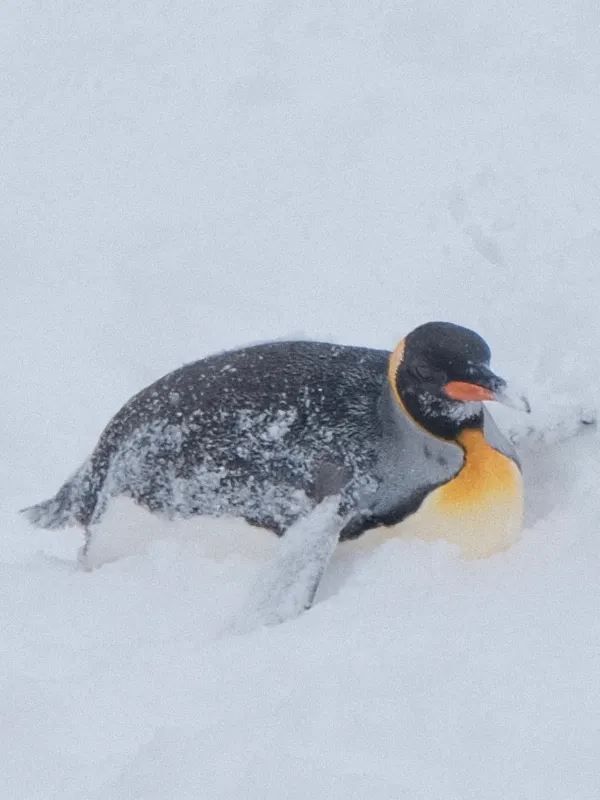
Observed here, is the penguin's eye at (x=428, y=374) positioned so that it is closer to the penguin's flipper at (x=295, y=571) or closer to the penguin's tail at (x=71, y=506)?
the penguin's flipper at (x=295, y=571)

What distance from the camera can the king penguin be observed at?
2863 millimetres

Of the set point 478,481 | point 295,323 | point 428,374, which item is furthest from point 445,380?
point 295,323

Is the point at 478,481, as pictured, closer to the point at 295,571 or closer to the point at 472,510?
the point at 472,510

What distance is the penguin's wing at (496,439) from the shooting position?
9.84 feet

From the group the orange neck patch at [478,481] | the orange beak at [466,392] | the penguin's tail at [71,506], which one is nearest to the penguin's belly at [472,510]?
the orange neck patch at [478,481]

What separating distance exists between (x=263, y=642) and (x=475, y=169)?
7.77 ft


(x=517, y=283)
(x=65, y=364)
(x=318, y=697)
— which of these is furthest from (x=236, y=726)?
(x=65, y=364)

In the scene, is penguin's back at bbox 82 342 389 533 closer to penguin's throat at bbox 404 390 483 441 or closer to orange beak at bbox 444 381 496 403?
penguin's throat at bbox 404 390 483 441

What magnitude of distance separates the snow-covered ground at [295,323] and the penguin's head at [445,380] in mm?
265

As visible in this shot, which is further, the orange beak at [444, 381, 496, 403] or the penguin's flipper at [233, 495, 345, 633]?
the orange beak at [444, 381, 496, 403]

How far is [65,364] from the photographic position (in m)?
4.56

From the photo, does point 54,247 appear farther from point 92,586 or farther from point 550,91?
point 92,586

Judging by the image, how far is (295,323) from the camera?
4.36 meters

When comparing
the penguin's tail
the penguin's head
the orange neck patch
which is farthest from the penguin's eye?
the penguin's tail
